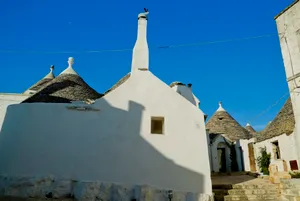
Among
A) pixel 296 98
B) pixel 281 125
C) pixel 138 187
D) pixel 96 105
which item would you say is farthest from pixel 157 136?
pixel 281 125

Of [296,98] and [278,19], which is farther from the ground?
[278,19]

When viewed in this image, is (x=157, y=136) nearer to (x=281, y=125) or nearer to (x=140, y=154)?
(x=140, y=154)

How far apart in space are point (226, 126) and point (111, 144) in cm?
1541

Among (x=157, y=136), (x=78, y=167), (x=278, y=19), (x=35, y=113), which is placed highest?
(x=278, y=19)

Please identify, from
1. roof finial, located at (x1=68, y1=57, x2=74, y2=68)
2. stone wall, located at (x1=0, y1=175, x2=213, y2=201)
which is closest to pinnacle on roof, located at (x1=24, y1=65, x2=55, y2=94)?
roof finial, located at (x1=68, y1=57, x2=74, y2=68)

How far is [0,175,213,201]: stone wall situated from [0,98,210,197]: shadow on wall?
19cm

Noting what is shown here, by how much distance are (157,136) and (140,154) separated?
82 centimetres

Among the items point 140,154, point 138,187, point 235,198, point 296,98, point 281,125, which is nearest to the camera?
point 138,187

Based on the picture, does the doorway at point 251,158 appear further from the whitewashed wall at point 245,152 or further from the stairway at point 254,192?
the stairway at point 254,192

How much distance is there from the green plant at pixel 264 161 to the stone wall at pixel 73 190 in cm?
1145

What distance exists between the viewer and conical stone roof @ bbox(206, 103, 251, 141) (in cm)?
1989

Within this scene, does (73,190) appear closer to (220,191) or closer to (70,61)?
(220,191)

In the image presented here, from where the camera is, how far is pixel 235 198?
8484 mm

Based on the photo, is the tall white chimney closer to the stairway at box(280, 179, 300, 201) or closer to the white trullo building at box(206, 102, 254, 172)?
the stairway at box(280, 179, 300, 201)
